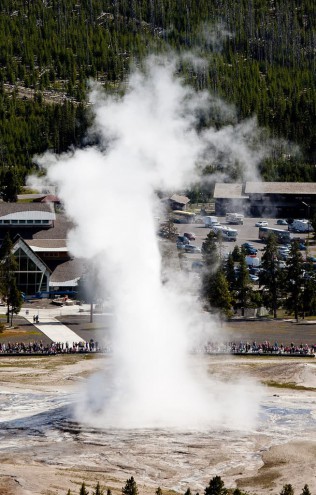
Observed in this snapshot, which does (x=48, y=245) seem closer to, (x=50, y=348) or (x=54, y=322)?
(x=54, y=322)

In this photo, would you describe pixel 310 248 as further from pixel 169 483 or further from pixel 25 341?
pixel 169 483

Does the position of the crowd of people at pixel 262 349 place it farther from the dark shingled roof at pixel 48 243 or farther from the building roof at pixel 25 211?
the building roof at pixel 25 211

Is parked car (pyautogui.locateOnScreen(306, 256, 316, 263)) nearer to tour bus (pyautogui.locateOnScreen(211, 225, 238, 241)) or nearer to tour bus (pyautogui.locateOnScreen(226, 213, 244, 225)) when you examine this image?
tour bus (pyautogui.locateOnScreen(211, 225, 238, 241))

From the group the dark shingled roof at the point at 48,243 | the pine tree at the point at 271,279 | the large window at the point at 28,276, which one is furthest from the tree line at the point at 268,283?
the dark shingled roof at the point at 48,243

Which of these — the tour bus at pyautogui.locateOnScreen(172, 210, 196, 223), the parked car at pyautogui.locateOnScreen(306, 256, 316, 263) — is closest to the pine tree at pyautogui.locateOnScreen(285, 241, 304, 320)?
the parked car at pyautogui.locateOnScreen(306, 256, 316, 263)

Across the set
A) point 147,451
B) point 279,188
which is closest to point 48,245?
point 279,188

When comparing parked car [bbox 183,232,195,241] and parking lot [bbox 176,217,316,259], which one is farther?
parked car [bbox 183,232,195,241]
